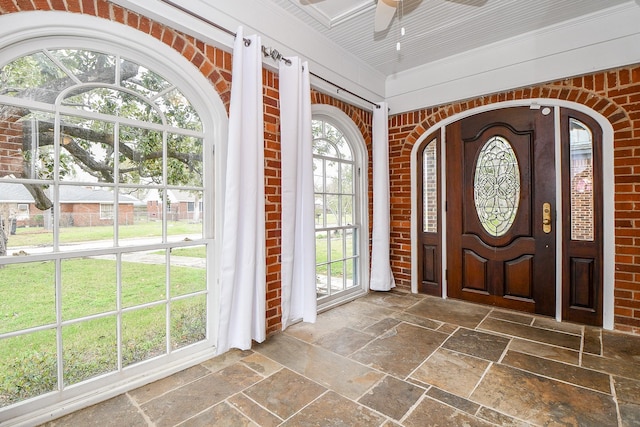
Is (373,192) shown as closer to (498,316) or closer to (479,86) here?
(479,86)

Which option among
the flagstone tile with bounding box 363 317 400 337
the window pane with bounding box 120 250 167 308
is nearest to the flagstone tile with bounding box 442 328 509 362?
the flagstone tile with bounding box 363 317 400 337

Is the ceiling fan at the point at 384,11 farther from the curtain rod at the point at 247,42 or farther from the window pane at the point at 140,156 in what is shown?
the window pane at the point at 140,156

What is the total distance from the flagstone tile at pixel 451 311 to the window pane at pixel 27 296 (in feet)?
9.53

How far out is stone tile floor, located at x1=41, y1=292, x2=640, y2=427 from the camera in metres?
1.65

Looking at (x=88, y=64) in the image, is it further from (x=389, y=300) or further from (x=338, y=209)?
(x=389, y=300)

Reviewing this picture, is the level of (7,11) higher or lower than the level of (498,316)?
higher

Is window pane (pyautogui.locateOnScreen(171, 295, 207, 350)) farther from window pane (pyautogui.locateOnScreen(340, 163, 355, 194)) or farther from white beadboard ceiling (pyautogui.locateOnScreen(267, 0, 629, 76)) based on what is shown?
white beadboard ceiling (pyautogui.locateOnScreen(267, 0, 629, 76))

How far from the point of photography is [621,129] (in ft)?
8.75

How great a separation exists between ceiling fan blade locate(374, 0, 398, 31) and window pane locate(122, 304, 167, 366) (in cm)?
248

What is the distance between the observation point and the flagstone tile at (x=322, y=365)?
6.36ft

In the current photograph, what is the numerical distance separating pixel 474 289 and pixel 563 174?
1457mm

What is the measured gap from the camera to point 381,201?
3.74m

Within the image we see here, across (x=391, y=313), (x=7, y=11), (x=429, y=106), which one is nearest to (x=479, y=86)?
(x=429, y=106)

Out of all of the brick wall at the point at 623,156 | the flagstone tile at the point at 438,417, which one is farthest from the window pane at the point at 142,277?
the brick wall at the point at 623,156
